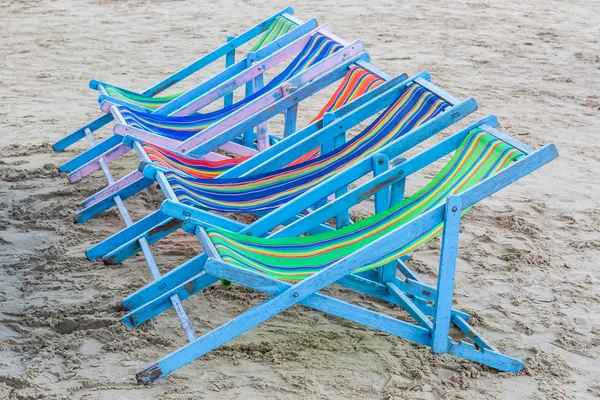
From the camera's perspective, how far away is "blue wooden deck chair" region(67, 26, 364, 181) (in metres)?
4.14

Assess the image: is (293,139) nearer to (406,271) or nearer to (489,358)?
(406,271)

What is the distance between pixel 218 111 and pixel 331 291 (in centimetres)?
133

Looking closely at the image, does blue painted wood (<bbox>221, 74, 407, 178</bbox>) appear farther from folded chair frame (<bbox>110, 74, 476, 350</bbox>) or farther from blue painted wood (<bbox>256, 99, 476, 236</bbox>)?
blue painted wood (<bbox>256, 99, 476, 236</bbox>)

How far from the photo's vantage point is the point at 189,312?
11.4 feet

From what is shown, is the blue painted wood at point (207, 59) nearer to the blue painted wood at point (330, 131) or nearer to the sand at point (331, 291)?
the sand at point (331, 291)

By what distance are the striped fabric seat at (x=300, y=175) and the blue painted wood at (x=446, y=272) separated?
79 centimetres

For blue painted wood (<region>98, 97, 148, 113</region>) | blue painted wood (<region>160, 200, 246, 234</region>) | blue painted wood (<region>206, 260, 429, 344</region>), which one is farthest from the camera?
blue painted wood (<region>98, 97, 148, 113</region>)

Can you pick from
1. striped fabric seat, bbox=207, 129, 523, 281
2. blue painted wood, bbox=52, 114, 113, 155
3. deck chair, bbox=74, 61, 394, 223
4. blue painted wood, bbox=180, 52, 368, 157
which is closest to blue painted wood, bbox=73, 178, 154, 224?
deck chair, bbox=74, 61, 394, 223

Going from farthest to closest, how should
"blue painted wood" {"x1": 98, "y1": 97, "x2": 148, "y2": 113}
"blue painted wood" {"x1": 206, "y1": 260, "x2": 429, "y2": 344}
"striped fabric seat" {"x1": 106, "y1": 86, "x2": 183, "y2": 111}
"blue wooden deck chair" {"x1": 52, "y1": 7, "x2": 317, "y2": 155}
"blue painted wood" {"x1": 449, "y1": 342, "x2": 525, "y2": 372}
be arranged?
"striped fabric seat" {"x1": 106, "y1": 86, "x2": 183, "y2": 111} < "blue wooden deck chair" {"x1": 52, "y1": 7, "x2": 317, "y2": 155} < "blue painted wood" {"x1": 98, "y1": 97, "x2": 148, "y2": 113} < "blue painted wood" {"x1": 449, "y1": 342, "x2": 525, "y2": 372} < "blue painted wood" {"x1": 206, "y1": 260, "x2": 429, "y2": 344}

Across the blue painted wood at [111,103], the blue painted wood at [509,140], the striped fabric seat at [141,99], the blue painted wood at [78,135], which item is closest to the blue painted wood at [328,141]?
the blue painted wood at [509,140]

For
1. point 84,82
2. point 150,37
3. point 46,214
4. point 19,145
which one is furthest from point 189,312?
point 150,37

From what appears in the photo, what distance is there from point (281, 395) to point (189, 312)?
0.71 m

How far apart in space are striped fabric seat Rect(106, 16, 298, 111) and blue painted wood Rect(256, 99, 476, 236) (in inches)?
72.7

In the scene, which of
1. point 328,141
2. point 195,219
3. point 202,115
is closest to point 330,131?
point 328,141
